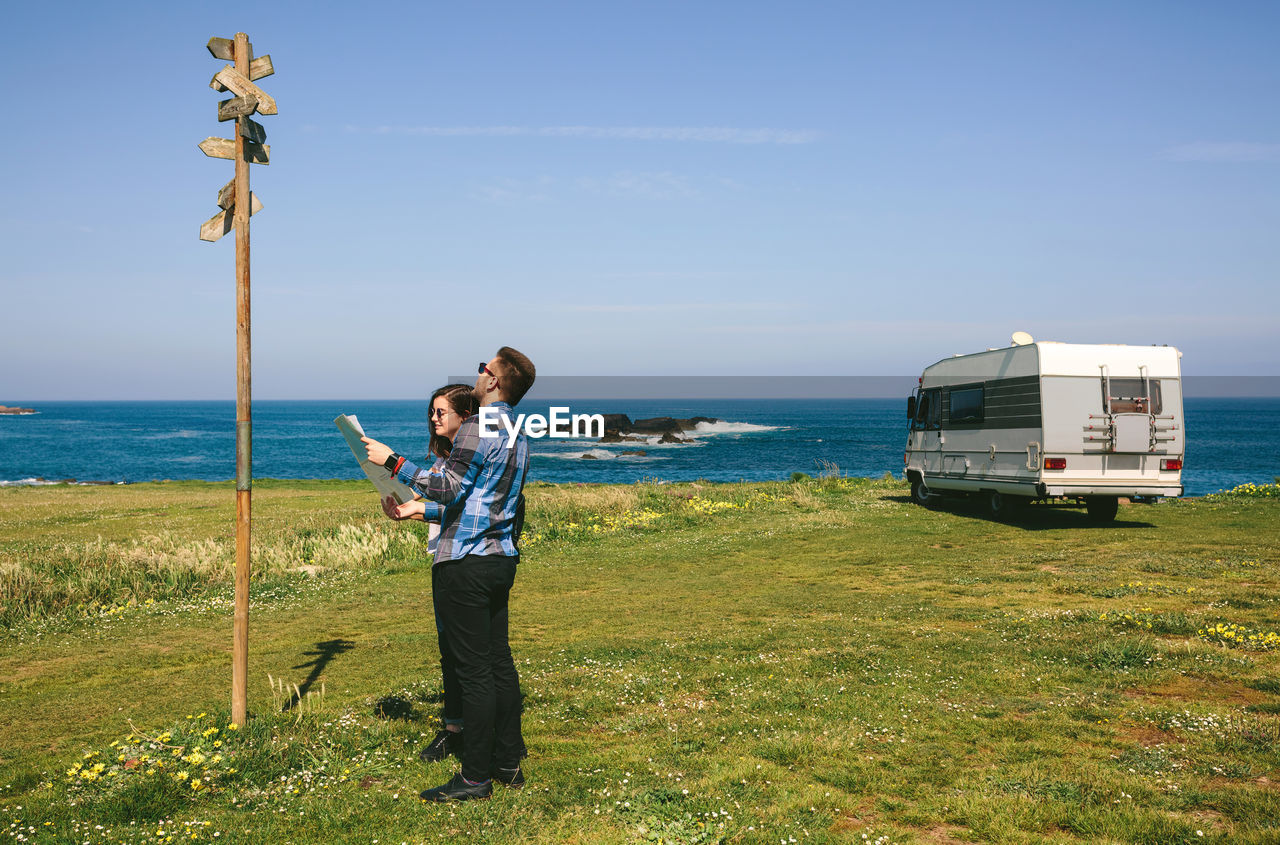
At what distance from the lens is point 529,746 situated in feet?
20.4

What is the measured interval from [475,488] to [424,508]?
1.74ft

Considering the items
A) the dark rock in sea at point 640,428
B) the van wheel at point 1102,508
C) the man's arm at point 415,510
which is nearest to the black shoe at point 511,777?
the man's arm at point 415,510

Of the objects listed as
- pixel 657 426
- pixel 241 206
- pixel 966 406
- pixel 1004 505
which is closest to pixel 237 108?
pixel 241 206

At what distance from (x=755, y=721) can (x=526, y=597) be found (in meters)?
7.19

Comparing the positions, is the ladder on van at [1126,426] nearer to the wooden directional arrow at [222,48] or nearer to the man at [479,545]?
the man at [479,545]

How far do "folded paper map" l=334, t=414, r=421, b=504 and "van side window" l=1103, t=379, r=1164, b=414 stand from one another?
17216mm

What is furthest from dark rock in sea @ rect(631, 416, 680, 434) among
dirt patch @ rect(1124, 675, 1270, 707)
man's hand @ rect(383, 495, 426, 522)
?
man's hand @ rect(383, 495, 426, 522)

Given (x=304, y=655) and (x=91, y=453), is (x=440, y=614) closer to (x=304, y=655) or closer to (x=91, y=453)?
(x=304, y=655)

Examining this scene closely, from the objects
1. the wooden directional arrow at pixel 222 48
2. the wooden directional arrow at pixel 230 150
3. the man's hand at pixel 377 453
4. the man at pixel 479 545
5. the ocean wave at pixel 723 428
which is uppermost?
the wooden directional arrow at pixel 222 48

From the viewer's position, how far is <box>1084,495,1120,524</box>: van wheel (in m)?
20.0

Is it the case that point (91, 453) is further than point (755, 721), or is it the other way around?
point (91, 453)

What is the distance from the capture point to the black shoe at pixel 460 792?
16.9 ft

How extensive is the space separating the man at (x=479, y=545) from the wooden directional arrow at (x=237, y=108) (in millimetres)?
2925

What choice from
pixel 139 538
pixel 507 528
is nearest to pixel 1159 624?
pixel 507 528
